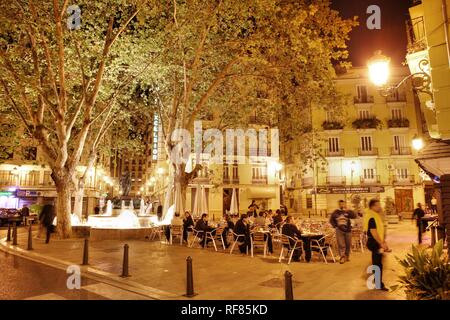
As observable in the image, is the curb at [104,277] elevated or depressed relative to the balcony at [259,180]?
depressed

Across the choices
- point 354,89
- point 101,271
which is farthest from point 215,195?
point 101,271

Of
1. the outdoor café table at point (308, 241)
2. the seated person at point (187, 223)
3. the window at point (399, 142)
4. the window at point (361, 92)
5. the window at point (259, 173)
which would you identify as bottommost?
the outdoor café table at point (308, 241)

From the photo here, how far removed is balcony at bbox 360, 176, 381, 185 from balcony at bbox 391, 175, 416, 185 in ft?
5.23

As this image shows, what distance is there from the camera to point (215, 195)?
3794 cm

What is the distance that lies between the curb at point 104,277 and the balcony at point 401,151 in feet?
121

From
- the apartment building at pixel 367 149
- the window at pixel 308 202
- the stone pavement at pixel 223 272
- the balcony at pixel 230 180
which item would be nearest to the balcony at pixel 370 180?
the apartment building at pixel 367 149

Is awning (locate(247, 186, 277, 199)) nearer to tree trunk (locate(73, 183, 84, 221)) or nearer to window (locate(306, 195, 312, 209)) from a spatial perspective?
window (locate(306, 195, 312, 209))

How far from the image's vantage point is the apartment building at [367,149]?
3734 centimetres

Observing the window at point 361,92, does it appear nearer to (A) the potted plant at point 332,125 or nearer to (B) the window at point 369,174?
(A) the potted plant at point 332,125

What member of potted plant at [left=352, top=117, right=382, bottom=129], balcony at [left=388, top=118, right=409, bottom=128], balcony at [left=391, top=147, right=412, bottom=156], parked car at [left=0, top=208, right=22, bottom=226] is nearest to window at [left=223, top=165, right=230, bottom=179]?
potted plant at [left=352, top=117, right=382, bottom=129]

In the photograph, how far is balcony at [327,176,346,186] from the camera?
38322 millimetres

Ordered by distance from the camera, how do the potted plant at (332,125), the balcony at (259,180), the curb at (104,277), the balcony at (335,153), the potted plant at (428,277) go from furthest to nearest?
the balcony at (259,180) → the potted plant at (332,125) → the balcony at (335,153) → the curb at (104,277) → the potted plant at (428,277)
